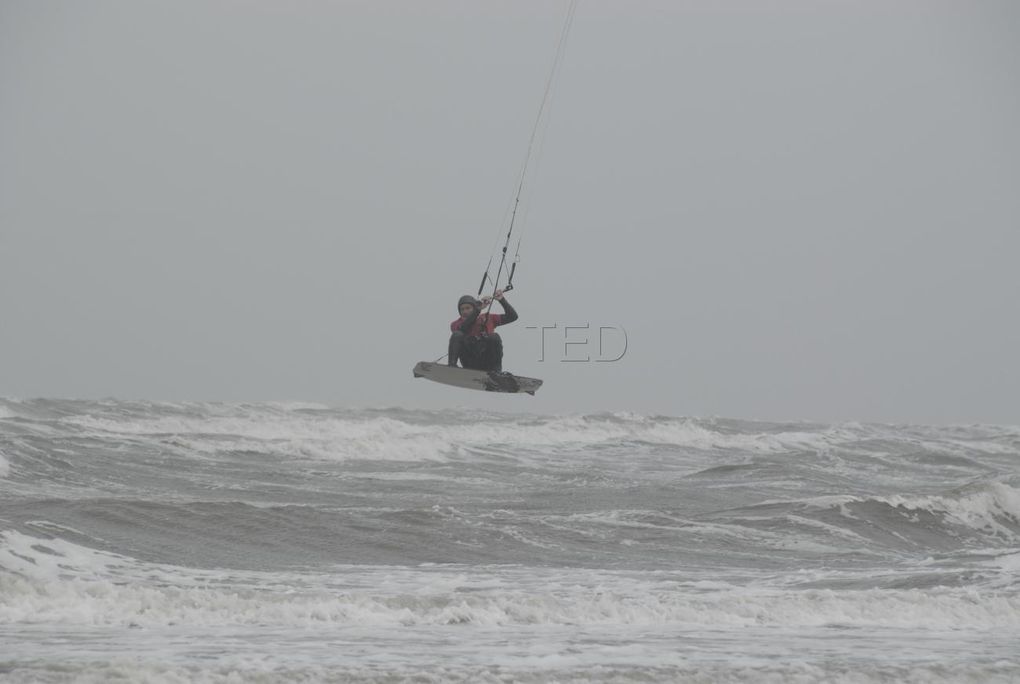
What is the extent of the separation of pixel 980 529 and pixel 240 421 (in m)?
22.0

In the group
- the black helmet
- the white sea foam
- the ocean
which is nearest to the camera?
the ocean

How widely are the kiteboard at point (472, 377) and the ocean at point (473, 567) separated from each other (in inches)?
89.7

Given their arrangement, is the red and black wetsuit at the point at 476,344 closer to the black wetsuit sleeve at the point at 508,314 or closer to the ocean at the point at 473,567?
the black wetsuit sleeve at the point at 508,314

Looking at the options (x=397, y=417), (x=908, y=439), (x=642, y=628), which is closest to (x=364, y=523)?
(x=642, y=628)

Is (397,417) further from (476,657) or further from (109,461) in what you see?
(476,657)

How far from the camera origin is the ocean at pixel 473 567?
1123 cm

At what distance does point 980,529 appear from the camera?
72.7 ft

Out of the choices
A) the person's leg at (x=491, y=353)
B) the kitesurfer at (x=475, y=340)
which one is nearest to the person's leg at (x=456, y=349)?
the kitesurfer at (x=475, y=340)

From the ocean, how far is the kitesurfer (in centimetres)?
257

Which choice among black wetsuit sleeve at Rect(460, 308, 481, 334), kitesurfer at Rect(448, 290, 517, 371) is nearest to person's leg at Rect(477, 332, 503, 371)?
kitesurfer at Rect(448, 290, 517, 371)

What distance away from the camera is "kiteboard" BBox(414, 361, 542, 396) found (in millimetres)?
16188

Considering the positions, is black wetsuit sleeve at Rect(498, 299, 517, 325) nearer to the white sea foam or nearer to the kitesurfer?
the kitesurfer

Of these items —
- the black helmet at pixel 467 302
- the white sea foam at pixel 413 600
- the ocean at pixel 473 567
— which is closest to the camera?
the ocean at pixel 473 567

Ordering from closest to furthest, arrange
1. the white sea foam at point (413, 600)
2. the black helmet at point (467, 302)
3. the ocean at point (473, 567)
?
1. the ocean at point (473, 567)
2. the white sea foam at point (413, 600)
3. the black helmet at point (467, 302)
